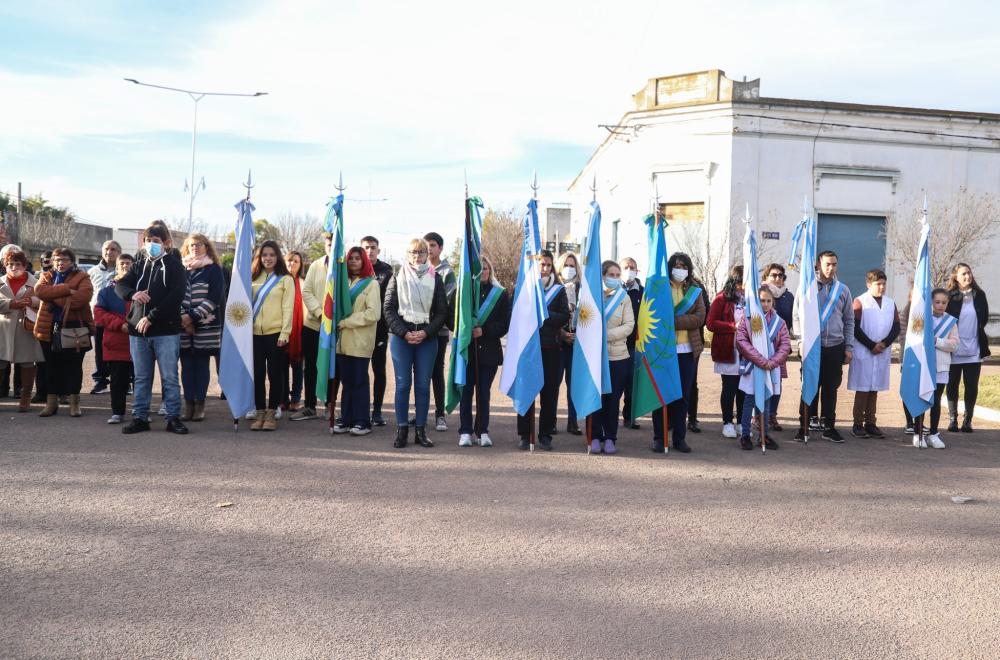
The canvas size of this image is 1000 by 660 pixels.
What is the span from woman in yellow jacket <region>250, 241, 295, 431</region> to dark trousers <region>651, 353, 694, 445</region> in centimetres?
419

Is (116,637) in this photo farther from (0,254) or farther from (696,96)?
(696,96)

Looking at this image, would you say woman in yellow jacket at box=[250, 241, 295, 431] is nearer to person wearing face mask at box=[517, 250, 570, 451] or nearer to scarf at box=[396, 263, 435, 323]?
scarf at box=[396, 263, 435, 323]

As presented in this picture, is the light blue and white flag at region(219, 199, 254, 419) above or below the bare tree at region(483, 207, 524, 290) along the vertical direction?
below

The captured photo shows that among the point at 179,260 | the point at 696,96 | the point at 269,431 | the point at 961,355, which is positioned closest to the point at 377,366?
the point at 269,431

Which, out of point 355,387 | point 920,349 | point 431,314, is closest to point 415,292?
point 431,314

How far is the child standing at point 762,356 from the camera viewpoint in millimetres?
9266

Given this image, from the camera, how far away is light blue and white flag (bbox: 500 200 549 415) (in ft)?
29.2

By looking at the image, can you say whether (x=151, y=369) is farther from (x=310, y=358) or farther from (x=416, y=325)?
(x=416, y=325)

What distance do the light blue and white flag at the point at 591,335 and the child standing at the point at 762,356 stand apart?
166 centimetres

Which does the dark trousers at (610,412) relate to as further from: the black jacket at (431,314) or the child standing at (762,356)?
the black jacket at (431,314)

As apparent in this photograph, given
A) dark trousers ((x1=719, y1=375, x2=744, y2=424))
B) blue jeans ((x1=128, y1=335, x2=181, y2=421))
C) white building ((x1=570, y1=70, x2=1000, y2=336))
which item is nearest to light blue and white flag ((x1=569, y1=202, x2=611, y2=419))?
dark trousers ((x1=719, y1=375, x2=744, y2=424))

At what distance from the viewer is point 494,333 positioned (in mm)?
9125

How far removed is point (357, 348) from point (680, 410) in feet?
11.6

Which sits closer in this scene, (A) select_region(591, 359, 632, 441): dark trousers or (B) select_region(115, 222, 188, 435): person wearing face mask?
(A) select_region(591, 359, 632, 441): dark trousers
